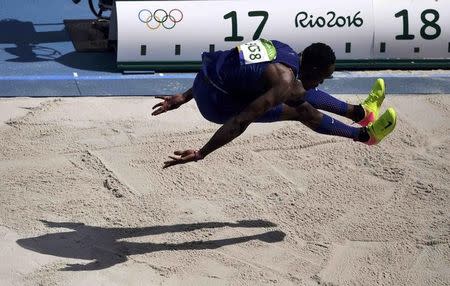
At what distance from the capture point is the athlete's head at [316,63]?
5.29 m

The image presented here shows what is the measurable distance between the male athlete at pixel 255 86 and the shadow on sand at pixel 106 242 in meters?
0.58

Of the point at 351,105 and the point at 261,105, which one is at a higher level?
the point at 261,105

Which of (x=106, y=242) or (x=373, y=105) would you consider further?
(x=373, y=105)

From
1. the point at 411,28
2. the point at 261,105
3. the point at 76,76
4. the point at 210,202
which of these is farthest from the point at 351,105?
the point at 76,76

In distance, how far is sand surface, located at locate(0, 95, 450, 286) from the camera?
5473mm

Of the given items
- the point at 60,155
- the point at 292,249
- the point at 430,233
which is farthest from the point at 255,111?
the point at 60,155

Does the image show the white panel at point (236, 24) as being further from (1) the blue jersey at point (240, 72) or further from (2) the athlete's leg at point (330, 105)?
(1) the blue jersey at point (240, 72)

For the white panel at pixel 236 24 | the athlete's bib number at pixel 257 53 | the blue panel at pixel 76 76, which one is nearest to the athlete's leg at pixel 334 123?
the athlete's bib number at pixel 257 53

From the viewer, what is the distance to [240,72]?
539 centimetres

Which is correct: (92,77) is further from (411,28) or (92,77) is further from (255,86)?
(255,86)

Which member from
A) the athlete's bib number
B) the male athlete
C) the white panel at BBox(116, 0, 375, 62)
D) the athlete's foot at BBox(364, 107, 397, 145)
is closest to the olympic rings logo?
the white panel at BBox(116, 0, 375, 62)

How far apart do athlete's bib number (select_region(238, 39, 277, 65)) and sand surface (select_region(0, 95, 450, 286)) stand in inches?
46.4

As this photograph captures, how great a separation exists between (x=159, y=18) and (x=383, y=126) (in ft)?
9.42

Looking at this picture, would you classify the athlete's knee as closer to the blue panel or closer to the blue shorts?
the blue shorts
